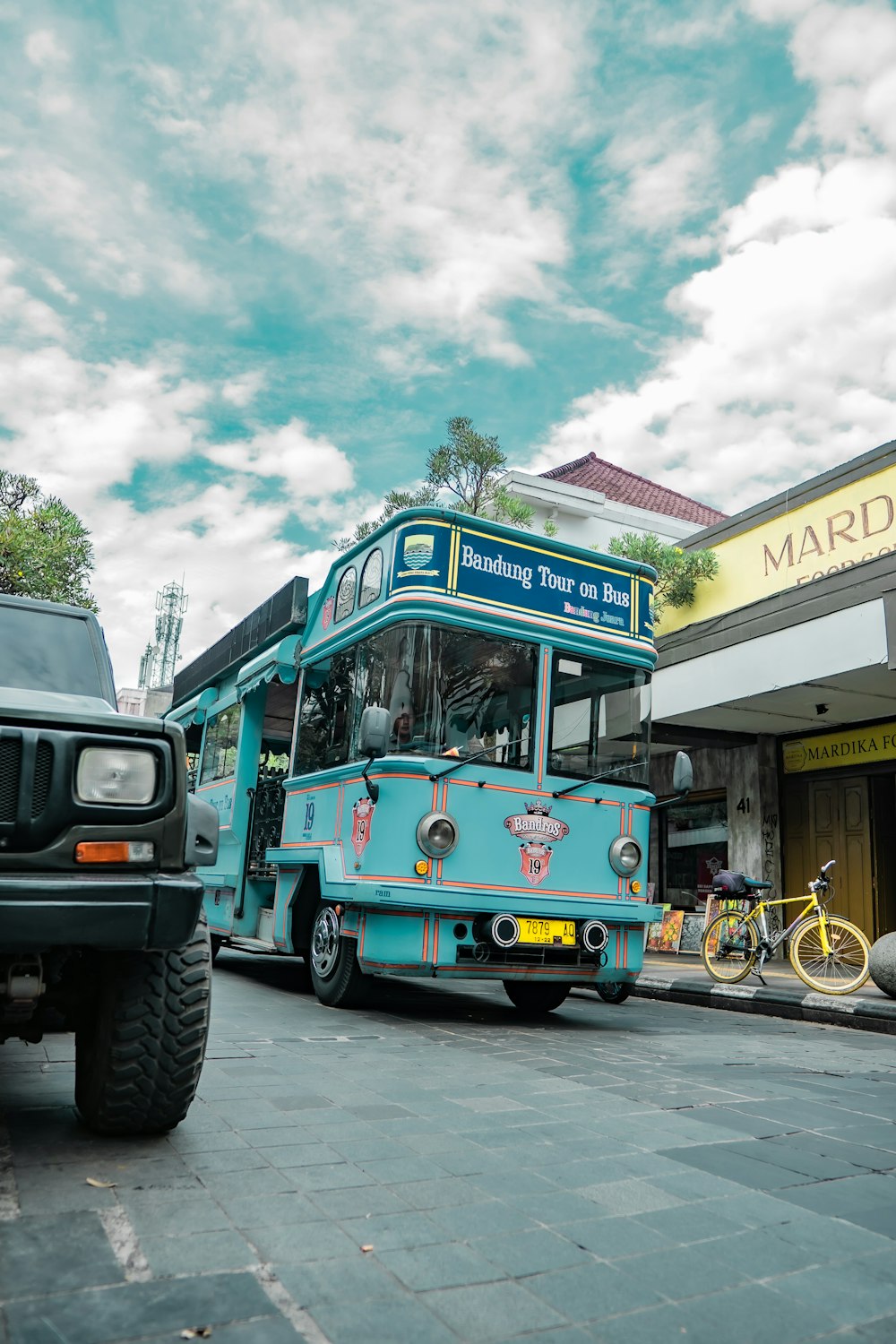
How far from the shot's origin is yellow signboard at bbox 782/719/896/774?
13.8 m

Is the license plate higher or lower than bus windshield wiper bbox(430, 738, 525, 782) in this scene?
lower

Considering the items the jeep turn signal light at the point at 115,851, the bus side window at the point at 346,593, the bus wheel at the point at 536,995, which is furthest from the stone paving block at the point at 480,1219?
the bus side window at the point at 346,593

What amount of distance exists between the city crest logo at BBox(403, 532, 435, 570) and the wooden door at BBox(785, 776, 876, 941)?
9888mm

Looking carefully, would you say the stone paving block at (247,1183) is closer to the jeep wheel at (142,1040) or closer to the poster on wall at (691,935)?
the jeep wheel at (142,1040)

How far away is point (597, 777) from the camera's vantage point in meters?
7.17

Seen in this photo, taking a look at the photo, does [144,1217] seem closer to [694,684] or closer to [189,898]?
[189,898]

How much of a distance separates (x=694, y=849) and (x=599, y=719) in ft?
36.9

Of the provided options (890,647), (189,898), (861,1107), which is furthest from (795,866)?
(189,898)

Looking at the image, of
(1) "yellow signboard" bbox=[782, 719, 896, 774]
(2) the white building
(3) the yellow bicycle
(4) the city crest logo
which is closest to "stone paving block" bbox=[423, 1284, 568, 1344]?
(4) the city crest logo

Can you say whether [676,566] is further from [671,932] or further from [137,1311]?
[137,1311]

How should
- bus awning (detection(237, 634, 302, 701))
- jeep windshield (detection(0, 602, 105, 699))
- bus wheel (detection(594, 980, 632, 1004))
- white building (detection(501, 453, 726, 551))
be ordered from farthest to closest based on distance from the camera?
white building (detection(501, 453, 726, 551)) → bus wheel (detection(594, 980, 632, 1004)) → bus awning (detection(237, 634, 302, 701)) → jeep windshield (detection(0, 602, 105, 699))

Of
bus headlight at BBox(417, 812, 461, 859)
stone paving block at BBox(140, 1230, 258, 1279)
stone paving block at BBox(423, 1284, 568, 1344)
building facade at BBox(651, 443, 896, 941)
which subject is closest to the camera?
stone paving block at BBox(423, 1284, 568, 1344)

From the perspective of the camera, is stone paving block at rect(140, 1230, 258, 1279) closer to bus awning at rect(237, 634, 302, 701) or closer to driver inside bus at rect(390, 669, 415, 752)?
driver inside bus at rect(390, 669, 415, 752)

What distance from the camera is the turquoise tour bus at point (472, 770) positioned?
650 cm
